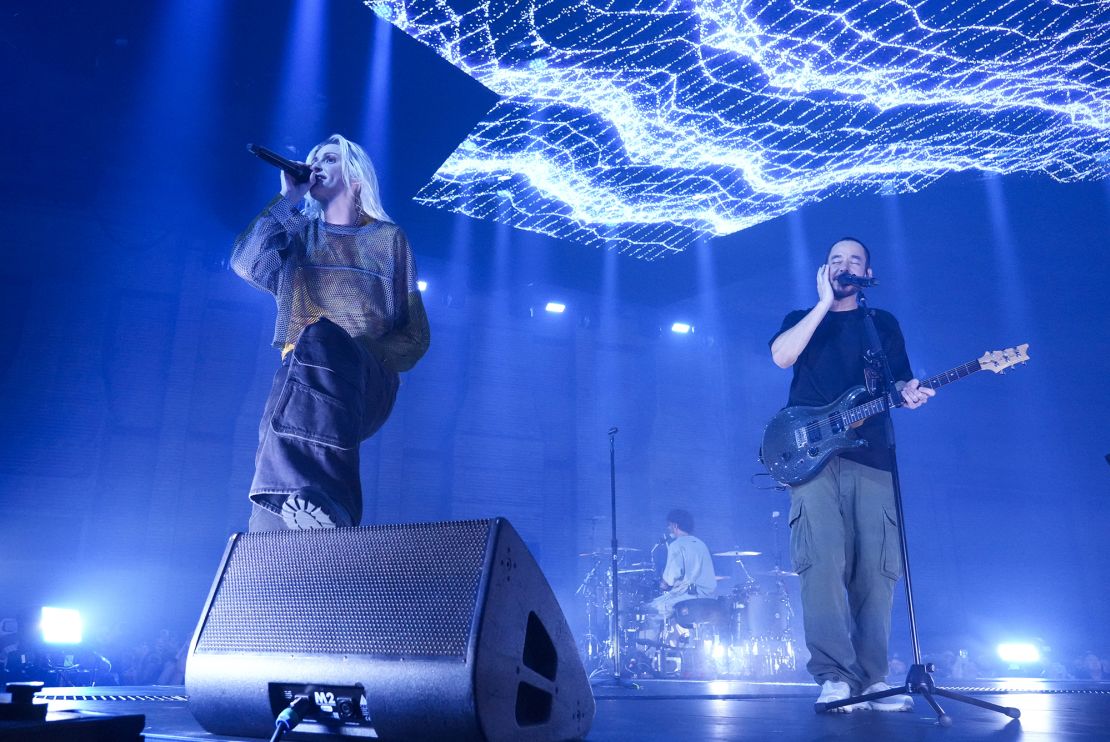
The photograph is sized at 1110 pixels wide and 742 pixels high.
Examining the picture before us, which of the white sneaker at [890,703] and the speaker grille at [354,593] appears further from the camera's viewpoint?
the white sneaker at [890,703]

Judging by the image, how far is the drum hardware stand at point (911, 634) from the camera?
7.76ft

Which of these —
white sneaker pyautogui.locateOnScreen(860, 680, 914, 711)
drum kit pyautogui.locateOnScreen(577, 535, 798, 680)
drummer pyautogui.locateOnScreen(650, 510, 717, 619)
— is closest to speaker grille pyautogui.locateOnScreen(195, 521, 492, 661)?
white sneaker pyautogui.locateOnScreen(860, 680, 914, 711)

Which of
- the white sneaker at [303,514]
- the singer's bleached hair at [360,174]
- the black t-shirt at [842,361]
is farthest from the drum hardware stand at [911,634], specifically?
the singer's bleached hair at [360,174]

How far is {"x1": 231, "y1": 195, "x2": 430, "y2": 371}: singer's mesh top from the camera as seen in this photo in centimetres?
247

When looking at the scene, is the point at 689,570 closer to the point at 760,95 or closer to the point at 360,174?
the point at 760,95

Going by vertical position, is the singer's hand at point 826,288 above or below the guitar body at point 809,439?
above

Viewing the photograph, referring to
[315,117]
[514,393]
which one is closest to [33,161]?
[315,117]

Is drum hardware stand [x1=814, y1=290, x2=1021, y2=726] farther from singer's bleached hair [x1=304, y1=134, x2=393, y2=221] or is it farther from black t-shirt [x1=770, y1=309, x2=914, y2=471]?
singer's bleached hair [x1=304, y1=134, x2=393, y2=221]

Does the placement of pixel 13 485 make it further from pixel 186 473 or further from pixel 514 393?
pixel 514 393

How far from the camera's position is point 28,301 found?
32.8 ft

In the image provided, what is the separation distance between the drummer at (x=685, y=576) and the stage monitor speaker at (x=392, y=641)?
23.7ft

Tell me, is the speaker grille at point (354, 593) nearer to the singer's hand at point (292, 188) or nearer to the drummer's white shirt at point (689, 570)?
the singer's hand at point (292, 188)

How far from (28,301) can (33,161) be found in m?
2.01

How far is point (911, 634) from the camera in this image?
2.63 m
